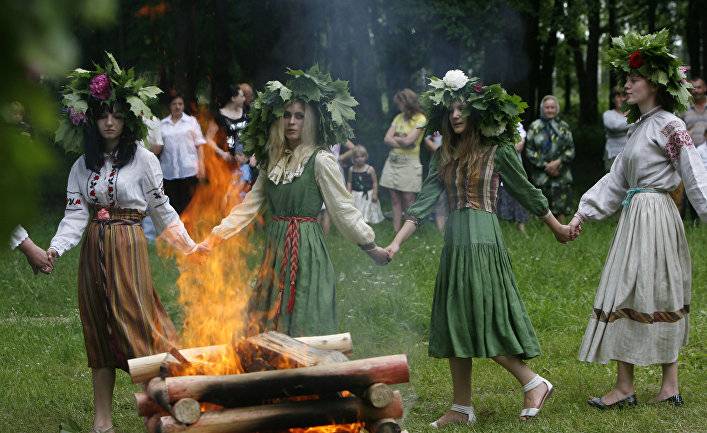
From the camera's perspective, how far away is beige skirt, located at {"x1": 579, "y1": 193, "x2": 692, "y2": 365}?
6531 millimetres

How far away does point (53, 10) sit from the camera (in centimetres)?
155

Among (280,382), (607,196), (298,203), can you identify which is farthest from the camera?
(607,196)

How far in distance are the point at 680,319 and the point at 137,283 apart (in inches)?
133

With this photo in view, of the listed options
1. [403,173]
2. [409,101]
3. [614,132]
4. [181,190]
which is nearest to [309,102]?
[181,190]

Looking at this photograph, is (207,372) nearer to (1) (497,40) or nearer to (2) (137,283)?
(2) (137,283)

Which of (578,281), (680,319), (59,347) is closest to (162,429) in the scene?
(680,319)

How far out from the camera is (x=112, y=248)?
6.10 m

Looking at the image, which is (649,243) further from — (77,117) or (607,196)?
(77,117)

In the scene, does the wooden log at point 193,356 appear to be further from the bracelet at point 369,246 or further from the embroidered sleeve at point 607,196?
the embroidered sleeve at point 607,196

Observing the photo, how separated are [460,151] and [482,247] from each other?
0.63 metres

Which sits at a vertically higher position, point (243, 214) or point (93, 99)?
point (93, 99)

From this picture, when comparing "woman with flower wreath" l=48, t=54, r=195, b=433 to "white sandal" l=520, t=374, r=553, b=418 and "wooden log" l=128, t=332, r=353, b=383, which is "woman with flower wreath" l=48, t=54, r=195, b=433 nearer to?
"wooden log" l=128, t=332, r=353, b=383

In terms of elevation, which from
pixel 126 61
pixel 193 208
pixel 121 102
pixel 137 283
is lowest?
pixel 137 283

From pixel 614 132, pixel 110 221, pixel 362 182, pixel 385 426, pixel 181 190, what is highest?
Answer: pixel 614 132
